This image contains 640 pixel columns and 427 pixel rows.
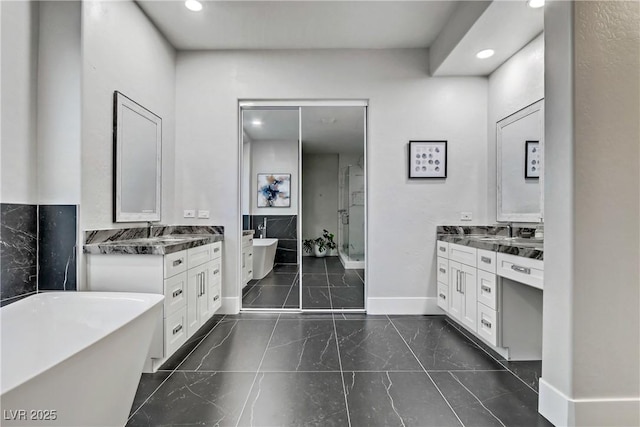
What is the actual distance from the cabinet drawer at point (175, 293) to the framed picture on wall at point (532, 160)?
9.98ft

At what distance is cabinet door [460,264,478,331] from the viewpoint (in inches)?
92.0

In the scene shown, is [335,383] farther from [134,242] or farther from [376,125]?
[376,125]

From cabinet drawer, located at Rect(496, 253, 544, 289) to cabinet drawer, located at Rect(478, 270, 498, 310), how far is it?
0.10m

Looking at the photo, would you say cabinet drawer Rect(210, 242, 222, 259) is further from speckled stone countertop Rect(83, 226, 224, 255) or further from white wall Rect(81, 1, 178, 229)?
white wall Rect(81, 1, 178, 229)

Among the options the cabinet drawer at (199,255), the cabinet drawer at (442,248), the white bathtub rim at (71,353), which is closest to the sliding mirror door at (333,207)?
the cabinet drawer at (442,248)

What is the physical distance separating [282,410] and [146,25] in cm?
319

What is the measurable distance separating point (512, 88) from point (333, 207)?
7.61 ft

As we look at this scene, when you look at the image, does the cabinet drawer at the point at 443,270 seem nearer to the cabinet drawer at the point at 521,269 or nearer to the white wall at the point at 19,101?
the cabinet drawer at the point at 521,269

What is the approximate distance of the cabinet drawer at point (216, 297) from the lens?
2748 mm

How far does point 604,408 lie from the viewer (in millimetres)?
1374

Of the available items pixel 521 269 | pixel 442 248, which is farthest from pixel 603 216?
pixel 442 248

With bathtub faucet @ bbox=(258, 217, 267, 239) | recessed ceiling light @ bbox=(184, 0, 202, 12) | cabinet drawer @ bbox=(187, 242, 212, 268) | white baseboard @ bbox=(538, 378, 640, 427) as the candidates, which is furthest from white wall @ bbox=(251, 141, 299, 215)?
white baseboard @ bbox=(538, 378, 640, 427)

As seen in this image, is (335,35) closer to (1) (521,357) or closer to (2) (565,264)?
(2) (565,264)

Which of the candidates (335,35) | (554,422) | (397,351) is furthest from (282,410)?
(335,35)
